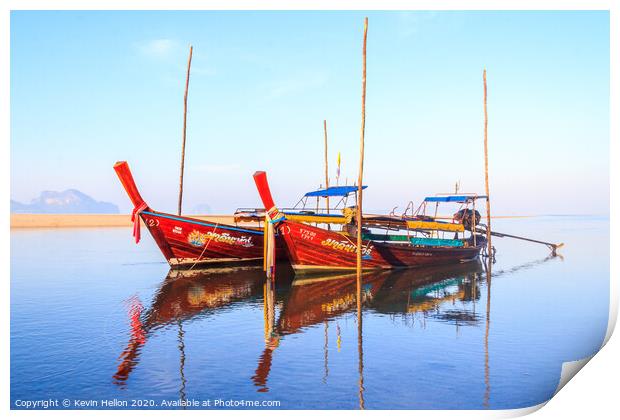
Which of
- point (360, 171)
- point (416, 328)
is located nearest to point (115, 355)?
point (416, 328)

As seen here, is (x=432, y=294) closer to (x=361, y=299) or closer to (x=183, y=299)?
(x=361, y=299)

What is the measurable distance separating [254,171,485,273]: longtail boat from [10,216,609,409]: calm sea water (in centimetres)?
129

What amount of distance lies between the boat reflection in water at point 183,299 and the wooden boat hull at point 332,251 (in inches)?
86.6

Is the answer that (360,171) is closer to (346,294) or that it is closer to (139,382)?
(346,294)

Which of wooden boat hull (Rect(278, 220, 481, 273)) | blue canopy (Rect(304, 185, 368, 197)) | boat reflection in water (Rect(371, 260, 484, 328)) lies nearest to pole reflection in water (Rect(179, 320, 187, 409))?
boat reflection in water (Rect(371, 260, 484, 328))

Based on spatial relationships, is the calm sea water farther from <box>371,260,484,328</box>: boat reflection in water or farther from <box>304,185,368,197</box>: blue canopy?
<box>304,185,368,197</box>: blue canopy

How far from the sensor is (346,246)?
2283cm

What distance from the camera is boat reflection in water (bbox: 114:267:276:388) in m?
11.6

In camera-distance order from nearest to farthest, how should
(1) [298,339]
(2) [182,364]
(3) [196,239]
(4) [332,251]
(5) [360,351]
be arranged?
(2) [182,364]
(5) [360,351]
(1) [298,339]
(4) [332,251]
(3) [196,239]

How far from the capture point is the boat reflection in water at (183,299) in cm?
1159

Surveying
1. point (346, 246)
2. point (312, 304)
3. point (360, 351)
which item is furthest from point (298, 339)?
point (346, 246)

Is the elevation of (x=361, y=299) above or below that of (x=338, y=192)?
below

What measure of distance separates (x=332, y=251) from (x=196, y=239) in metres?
6.63

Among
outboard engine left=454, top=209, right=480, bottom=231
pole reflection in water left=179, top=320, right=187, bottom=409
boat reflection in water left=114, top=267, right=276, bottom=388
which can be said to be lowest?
pole reflection in water left=179, top=320, right=187, bottom=409
